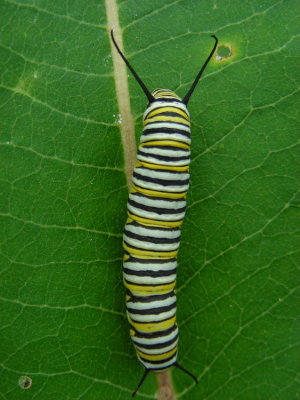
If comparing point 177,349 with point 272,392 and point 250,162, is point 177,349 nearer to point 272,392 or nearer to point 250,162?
point 272,392

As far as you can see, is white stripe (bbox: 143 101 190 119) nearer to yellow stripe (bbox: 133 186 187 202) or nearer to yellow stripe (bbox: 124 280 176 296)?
yellow stripe (bbox: 133 186 187 202)

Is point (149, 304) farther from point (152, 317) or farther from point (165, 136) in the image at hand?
point (165, 136)

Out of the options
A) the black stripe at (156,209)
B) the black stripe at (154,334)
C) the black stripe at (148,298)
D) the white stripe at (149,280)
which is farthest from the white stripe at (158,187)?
the black stripe at (154,334)

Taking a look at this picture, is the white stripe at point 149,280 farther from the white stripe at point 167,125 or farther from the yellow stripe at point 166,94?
the yellow stripe at point 166,94

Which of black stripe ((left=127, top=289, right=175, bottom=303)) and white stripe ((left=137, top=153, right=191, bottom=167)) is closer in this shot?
white stripe ((left=137, top=153, right=191, bottom=167))

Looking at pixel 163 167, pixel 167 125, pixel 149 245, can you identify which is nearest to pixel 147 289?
pixel 149 245

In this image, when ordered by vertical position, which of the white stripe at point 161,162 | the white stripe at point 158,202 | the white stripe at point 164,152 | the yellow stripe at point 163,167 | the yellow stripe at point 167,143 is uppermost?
the yellow stripe at point 167,143

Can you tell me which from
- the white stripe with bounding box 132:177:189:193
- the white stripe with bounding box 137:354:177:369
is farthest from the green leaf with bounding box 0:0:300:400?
the white stripe with bounding box 132:177:189:193

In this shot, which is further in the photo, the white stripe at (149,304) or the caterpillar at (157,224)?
the white stripe at (149,304)
